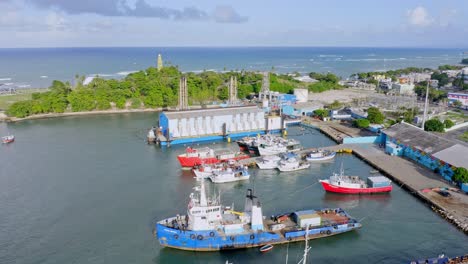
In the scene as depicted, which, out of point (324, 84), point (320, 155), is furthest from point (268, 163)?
point (324, 84)

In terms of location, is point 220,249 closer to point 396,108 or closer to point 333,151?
point 333,151

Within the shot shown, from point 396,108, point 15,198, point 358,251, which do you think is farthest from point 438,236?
point 396,108

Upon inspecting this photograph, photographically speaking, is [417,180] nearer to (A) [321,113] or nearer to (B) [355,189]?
(B) [355,189]

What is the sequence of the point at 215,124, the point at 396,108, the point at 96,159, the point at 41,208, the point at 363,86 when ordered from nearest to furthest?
1. the point at 41,208
2. the point at 96,159
3. the point at 215,124
4. the point at 396,108
5. the point at 363,86

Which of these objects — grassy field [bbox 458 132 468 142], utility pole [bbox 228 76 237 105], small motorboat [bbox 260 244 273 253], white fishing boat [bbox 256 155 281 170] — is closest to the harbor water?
small motorboat [bbox 260 244 273 253]

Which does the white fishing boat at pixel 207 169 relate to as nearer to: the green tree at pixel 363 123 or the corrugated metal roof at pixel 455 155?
the corrugated metal roof at pixel 455 155

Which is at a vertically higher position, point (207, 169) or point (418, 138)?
point (418, 138)

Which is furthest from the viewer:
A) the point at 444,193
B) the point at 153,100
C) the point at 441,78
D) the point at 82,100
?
the point at 441,78

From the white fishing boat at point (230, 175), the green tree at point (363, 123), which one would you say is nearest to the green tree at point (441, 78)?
the green tree at point (363, 123)
